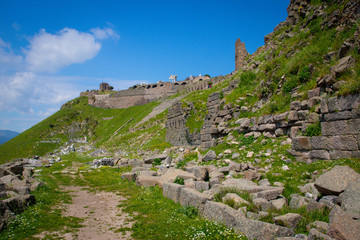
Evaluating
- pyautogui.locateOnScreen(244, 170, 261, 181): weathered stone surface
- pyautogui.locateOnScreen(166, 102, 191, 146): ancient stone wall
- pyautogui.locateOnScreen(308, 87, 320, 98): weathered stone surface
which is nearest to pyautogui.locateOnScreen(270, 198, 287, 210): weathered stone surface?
pyautogui.locateOnScreen(244, 170, 261, 181): weathered stone surface

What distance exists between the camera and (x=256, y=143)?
10.8 m

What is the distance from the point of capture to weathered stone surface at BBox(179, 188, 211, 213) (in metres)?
6.14

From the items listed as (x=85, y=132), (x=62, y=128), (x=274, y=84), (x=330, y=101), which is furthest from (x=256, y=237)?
(x=62, y=128)

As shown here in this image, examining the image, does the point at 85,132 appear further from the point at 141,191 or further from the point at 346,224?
the point at 346,224

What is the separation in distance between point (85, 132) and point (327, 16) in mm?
64891

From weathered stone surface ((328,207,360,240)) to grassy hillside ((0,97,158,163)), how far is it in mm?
43098

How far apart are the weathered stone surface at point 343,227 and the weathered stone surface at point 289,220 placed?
2.35ft

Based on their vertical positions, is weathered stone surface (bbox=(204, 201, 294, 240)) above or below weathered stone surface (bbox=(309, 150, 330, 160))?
below

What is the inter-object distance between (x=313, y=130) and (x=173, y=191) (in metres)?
5.40

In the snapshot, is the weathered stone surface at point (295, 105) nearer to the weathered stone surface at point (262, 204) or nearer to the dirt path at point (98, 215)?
the weathered stone surface at point (262, 204)

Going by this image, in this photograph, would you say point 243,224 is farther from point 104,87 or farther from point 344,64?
point 104,87

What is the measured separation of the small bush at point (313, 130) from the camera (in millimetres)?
7630

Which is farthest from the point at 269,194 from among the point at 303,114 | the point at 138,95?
the point at 138,95

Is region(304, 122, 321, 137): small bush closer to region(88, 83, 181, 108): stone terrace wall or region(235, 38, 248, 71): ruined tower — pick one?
region(235, 38, 248, 71): ruined tower
